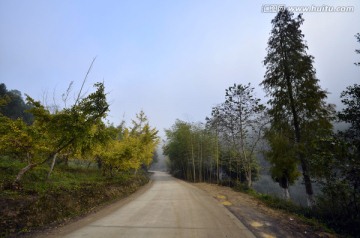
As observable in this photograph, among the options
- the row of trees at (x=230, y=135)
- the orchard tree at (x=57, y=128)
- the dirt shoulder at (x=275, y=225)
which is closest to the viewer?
the dirt shoulder at (x=275, y=225)

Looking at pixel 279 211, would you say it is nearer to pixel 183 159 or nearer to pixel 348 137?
pixel 348 137

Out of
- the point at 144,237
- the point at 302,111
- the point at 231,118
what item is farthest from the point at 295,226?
the point at 231,118

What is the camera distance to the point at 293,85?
1342 centimetres

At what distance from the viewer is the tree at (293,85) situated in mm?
12461

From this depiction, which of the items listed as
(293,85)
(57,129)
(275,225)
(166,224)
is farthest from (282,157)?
(57,129)

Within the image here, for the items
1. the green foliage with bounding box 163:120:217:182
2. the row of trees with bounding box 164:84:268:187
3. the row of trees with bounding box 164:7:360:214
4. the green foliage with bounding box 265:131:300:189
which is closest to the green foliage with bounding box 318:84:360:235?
the row of trees with bounding box 164:7:360:214

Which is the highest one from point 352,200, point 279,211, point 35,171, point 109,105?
point 109,105

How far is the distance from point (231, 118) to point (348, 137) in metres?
11.8

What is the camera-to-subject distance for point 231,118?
19828mm

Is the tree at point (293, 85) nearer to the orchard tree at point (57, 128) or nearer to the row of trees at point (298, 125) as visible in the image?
the row of trees at point (298, 125)

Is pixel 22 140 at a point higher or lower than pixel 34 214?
higher

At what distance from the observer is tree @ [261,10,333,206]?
1246 cm

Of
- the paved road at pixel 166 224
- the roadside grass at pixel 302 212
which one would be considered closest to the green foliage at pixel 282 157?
the roadside grass at pixel 302 212

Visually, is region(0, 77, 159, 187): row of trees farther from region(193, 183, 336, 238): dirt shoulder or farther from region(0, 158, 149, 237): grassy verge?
region(193, 183, 336, 238): dirt shoulder
